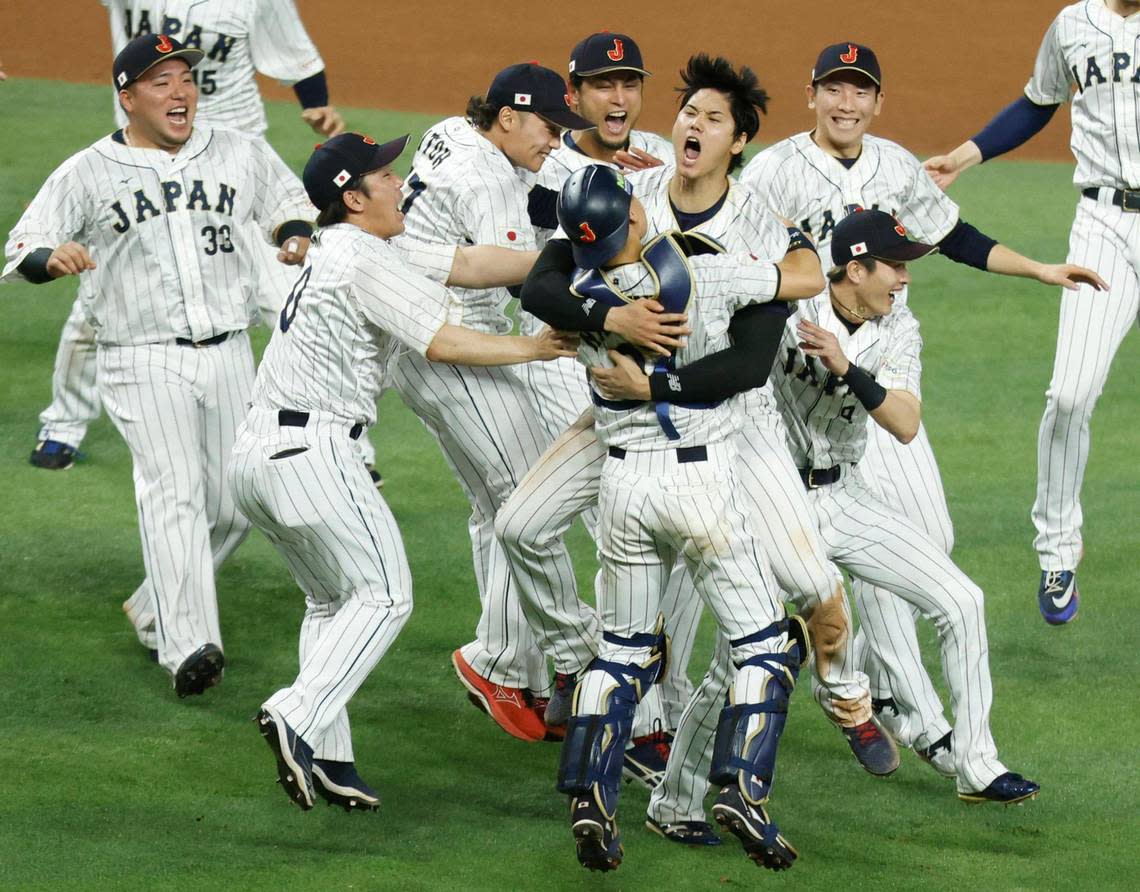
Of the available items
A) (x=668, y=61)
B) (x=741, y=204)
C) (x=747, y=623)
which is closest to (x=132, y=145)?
(x=741, y=204)

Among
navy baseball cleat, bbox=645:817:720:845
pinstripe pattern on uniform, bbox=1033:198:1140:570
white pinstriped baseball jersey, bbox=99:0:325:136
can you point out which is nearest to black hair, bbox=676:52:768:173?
navy baseball cleat, bbox=645:817:720:845

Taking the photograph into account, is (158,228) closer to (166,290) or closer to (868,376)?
(166,290)

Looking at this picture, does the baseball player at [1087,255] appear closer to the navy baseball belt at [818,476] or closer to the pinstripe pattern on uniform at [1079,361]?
the pinstripe pattern on uniform at [1079,361]

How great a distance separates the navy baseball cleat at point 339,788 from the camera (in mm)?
4836

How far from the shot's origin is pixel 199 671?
5711 mm

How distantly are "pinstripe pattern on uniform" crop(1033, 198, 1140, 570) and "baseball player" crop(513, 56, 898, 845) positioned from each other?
1.86m

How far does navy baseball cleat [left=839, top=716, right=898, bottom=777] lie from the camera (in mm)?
5215

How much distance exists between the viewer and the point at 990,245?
5914mm

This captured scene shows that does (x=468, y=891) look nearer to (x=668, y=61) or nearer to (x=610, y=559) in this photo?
(x=610, y=559)

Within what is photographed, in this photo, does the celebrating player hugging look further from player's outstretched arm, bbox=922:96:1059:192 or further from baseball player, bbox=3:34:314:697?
player's outstretched arm, bbox=922:96:1059:192

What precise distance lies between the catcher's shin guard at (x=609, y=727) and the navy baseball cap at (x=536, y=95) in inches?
70.9

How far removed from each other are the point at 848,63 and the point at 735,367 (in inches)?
74.0

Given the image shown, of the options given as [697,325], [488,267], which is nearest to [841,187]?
[488,267]

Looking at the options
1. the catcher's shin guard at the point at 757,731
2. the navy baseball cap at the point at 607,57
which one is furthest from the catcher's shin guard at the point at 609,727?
the navy baseball cap at the point at 607,57
